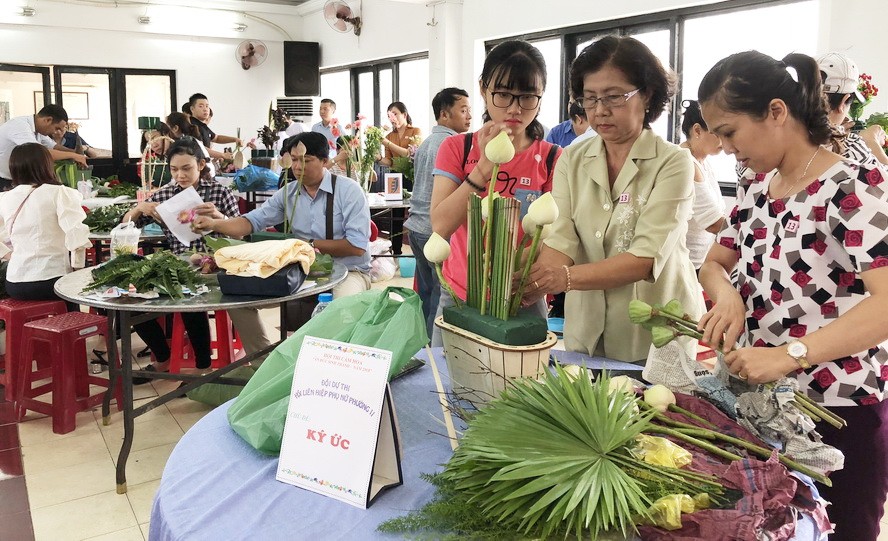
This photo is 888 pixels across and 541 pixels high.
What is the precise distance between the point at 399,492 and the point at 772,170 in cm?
95

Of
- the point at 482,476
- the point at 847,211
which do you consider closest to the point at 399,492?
the point at 482,476

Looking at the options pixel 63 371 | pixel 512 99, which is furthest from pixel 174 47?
pixel 512 99

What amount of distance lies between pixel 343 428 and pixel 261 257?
5.39 feet

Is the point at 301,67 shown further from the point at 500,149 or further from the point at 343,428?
the point at 343,428

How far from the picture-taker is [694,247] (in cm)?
354

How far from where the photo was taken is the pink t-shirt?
1.97 metres

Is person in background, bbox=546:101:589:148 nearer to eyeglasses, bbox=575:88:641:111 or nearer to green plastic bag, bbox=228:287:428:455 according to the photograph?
eyeglasses, bbox=575:88:641:111

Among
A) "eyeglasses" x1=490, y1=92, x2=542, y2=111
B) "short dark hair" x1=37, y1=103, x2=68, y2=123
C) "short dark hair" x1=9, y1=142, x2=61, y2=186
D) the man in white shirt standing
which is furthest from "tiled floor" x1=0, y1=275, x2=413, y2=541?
"short dark hair" x1=37, y1=103, x2=68, y2=123

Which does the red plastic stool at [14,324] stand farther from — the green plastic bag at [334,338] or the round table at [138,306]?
the green plastic bag at [334,338]

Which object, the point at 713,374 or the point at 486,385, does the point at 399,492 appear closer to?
the point at 486,385

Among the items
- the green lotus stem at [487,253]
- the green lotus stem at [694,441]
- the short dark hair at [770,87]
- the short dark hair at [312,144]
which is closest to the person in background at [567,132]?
the short dark hair at [312,144]

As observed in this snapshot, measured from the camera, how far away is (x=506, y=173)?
1986 millimetres

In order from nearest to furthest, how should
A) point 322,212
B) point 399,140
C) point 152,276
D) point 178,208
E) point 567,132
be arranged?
point 152,276
point 178,208
point 322,212
point 567,132
point 399,140

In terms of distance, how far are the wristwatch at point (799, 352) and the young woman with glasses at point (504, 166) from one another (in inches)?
30.0
